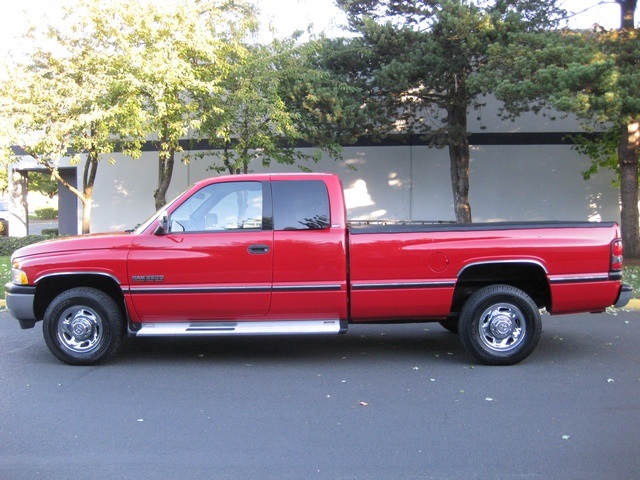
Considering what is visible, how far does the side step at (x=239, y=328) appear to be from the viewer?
642 cm

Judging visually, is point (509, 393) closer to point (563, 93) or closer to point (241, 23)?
point (563, 93)

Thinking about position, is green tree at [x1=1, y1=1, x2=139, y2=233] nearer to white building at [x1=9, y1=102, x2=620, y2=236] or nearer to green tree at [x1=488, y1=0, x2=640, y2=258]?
white building at [x1=9, y1=102, x2=620, y2=236]

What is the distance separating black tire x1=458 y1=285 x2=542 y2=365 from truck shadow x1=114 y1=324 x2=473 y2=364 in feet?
1.31

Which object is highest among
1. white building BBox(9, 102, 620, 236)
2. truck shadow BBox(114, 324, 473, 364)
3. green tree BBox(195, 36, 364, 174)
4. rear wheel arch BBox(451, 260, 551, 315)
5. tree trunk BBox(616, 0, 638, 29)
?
tree trunk BBox(616, 0, 638, 29)

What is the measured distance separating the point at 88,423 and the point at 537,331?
14.2 ft

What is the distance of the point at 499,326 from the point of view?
260 inches

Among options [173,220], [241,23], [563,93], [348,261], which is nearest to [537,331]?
[348,261]

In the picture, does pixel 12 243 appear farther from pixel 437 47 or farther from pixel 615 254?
pixel 615 254

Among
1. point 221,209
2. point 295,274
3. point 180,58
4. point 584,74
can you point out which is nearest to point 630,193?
point 584,74

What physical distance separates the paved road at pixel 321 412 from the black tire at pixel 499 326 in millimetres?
166

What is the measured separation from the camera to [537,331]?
257 inches

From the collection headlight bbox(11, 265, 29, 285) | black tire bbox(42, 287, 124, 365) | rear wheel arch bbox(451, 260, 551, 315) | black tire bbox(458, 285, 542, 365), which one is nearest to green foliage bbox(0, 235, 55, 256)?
headlight bbox(11, 265, 29, 285)

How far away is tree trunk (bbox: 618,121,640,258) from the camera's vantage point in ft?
48.5

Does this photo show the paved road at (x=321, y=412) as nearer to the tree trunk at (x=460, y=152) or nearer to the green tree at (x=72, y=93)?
the green tree at (x=72, y=93)
